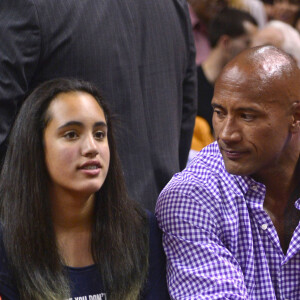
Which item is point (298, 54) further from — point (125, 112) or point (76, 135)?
point (76, 135)

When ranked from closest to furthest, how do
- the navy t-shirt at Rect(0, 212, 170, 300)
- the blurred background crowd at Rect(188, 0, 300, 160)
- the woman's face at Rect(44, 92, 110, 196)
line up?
the navy t-shirt at Rect(0, 212, 170, 300) → the woman's face at Rect(44, 92, 110, 196) → the blurred background crowd at Rect(188, 0, 300, 160)

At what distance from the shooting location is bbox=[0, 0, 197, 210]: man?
100 inches

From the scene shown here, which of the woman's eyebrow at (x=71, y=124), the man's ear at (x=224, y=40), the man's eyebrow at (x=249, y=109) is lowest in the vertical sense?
the woman's eyebrow at (x=71, y=124)

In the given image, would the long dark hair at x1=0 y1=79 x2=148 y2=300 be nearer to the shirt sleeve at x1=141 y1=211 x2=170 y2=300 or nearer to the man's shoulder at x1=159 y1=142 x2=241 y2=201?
the shirt sleeve at x1=141 y1=211 x2=170 y2=300

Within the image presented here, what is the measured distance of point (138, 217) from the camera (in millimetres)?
2562

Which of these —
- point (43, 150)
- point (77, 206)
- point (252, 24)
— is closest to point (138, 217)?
point (77, 206)

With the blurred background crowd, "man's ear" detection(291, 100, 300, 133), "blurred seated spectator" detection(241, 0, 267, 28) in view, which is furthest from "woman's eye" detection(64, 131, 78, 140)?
"blurred seated spectator" detection(241, 0, 267, 28)

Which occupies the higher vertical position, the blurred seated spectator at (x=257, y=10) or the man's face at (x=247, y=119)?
the blurred seated spectator at (x=257, y=10)

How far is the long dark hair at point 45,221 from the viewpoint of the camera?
7.64 ft

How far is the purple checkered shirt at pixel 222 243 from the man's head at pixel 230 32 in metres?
1.93

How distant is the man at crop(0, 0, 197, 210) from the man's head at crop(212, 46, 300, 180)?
41cm

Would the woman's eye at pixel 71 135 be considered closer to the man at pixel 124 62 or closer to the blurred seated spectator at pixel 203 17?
the man at pixel 124 62

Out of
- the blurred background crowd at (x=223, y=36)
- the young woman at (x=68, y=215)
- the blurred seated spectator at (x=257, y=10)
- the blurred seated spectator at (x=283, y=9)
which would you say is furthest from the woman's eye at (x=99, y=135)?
the blurred seated spectator at (x=283, y=9)

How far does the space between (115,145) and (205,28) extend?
2.29 meters
